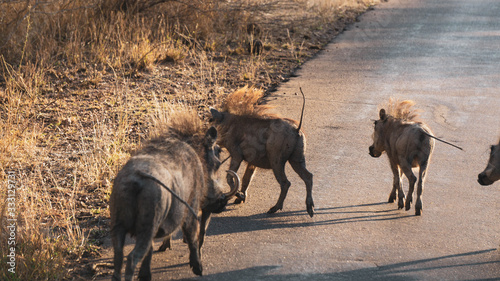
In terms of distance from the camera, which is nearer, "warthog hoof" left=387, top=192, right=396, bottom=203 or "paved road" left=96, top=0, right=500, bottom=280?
"paved road" left=96, top=0, right=500, bottom=280

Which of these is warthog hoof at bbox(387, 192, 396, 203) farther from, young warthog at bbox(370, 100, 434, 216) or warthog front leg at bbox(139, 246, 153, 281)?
warthog front leg at bbox(139, 246, 153, 281)

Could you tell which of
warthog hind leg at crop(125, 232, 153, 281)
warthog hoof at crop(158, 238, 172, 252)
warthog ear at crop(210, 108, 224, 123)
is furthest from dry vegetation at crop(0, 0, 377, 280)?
warthog hind leg at crop(125, 232, 153, 281)

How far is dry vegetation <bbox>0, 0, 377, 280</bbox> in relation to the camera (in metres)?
5.72

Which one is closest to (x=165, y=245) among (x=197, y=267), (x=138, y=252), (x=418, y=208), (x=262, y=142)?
(x=197, y=267)

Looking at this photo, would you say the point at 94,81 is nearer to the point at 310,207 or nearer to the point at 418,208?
the point at 310,207

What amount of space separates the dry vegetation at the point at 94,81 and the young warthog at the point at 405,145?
243 centimetres

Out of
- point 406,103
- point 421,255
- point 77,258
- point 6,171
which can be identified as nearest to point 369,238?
point 421,255

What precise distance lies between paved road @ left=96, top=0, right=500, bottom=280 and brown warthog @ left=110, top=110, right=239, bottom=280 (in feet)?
1.55

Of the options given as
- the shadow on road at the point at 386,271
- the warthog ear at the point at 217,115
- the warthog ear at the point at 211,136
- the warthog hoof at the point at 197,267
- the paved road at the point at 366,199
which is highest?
the warthog ear at the point at 211,136

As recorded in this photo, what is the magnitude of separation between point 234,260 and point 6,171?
2.81 meters

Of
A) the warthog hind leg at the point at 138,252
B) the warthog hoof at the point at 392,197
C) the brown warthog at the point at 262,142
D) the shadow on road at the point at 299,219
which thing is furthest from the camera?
the warthog hoof at the point at 392,197

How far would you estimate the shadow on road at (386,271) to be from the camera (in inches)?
203

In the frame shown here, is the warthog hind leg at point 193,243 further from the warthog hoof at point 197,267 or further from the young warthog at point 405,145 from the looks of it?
the young warthog at point 405,145

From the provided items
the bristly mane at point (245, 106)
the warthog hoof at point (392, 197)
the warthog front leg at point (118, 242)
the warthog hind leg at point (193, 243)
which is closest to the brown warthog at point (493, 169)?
the warthog hoof at point (392, 197)
